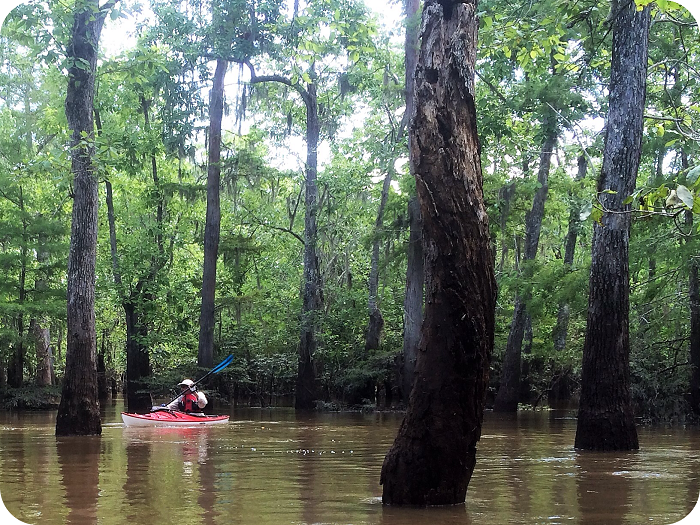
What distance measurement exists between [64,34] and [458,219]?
9444 mm

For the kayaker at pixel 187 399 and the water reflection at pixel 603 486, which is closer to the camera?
the water reflection at pixel 603 486

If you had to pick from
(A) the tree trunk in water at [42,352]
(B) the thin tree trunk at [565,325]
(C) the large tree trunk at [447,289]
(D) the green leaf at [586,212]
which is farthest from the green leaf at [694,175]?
(A) the tree trunk in water at [42,352]

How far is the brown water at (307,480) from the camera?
5.70 metres

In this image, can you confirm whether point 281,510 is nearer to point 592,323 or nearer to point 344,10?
point 592,323

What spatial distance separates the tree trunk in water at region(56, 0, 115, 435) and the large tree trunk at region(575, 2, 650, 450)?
799 cm

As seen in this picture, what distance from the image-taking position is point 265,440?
43.6 ft

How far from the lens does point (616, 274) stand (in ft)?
33.2

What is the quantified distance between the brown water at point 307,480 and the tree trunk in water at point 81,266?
663mm

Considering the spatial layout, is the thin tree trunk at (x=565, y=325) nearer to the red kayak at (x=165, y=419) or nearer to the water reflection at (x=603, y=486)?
the red kayak at (x=165, y=419)

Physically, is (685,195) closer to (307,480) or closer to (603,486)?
(603,486)

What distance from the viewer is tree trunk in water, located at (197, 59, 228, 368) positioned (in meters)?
24.4

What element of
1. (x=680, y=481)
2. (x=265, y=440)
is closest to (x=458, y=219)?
(x=680, y=481)

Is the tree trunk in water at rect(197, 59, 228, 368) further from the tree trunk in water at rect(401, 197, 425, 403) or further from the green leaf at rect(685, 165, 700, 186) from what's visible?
the green leaf at rect(685, 165, 700, 186)

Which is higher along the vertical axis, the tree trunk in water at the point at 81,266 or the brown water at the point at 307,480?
the tree trunk in water at the point at 81,266
